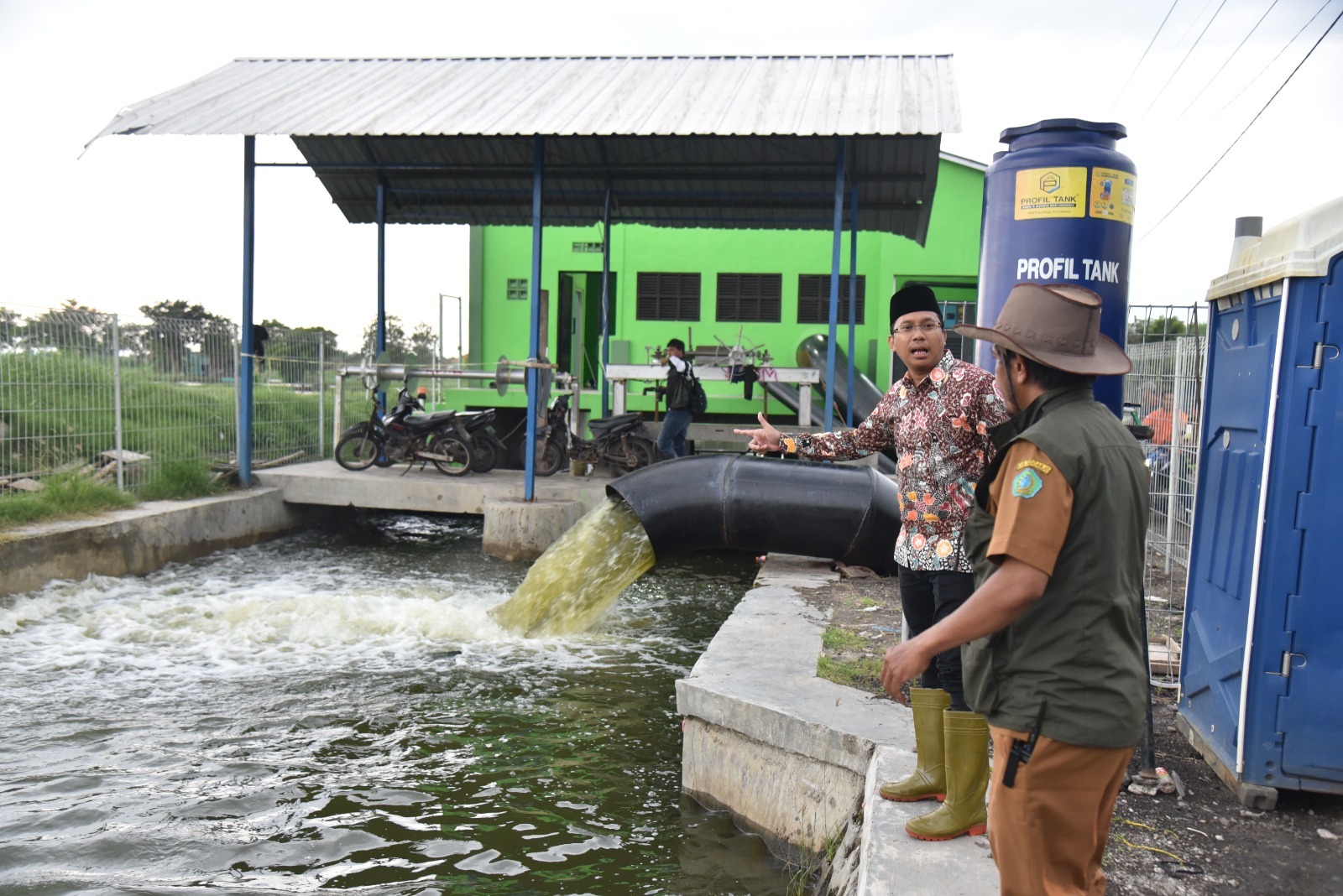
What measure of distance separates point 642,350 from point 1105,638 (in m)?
17.9

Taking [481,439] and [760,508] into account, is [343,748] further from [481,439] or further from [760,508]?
[481,439]

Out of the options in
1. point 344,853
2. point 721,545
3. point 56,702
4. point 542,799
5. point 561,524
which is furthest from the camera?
point 561,524

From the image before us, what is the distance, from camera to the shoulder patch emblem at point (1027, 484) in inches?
79.3

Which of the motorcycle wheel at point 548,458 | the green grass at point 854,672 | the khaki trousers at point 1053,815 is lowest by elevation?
the green grass at point 854,672

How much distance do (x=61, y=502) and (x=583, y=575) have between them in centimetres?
516

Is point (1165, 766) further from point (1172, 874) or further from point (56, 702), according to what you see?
point (56, 702)

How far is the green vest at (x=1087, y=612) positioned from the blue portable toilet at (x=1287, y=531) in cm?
160

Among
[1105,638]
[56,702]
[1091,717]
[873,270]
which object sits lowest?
[56,702]

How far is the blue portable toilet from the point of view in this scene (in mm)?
3271

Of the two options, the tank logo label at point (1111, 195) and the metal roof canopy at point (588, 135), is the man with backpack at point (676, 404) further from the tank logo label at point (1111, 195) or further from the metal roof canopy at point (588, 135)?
the tank logo label at point (1111, 195)

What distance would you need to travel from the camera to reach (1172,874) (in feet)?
9.57

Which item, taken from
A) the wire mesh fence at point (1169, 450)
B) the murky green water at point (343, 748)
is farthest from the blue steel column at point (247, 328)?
the wire mesh fence at point (1169, 450)

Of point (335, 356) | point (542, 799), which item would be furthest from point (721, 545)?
point (335, 356)

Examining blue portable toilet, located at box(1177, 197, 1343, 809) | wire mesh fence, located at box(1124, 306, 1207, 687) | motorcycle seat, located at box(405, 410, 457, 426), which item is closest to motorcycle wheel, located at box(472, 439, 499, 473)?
motorcycle seat, located at box(405, 410, 457, 426)
